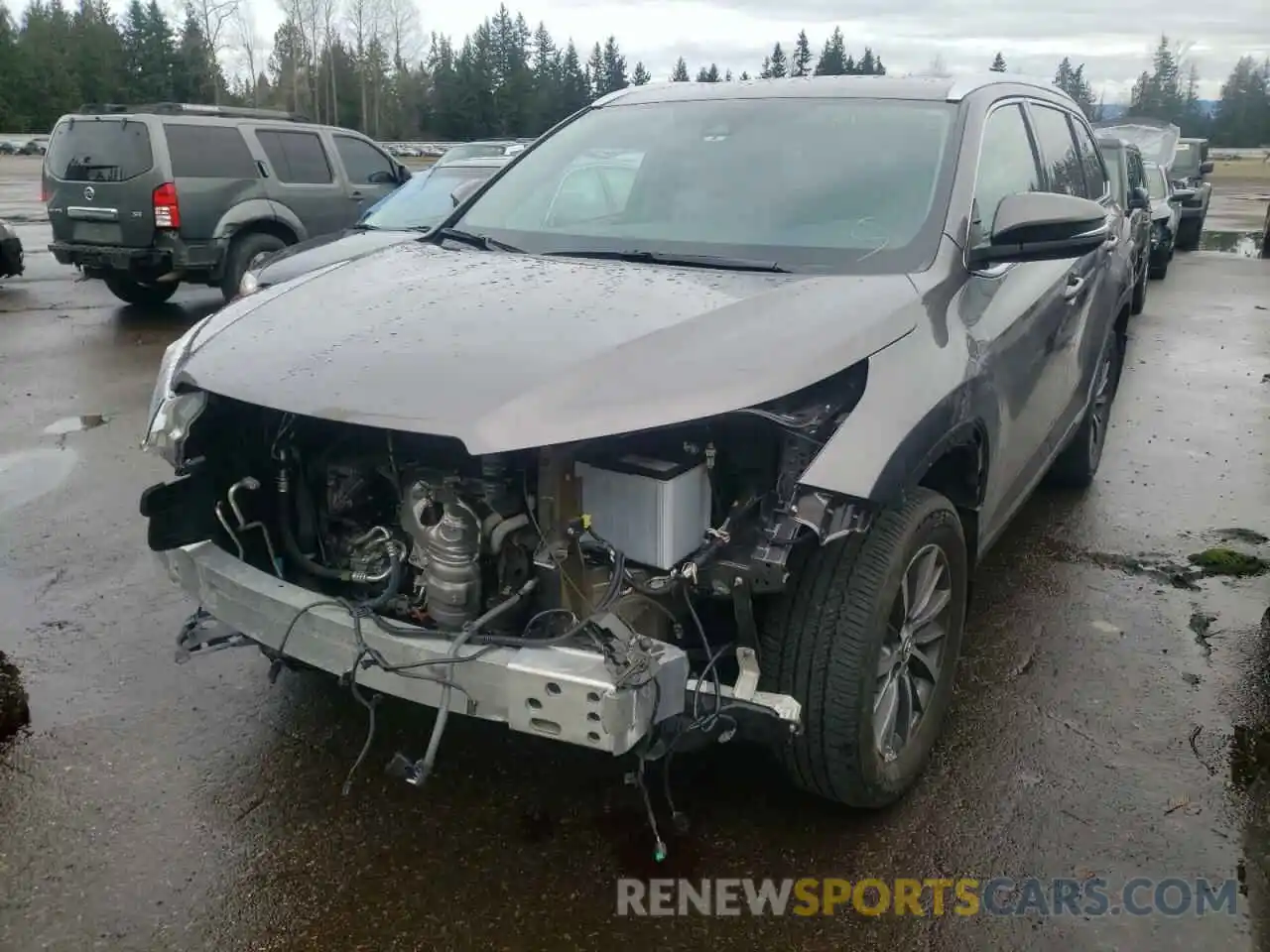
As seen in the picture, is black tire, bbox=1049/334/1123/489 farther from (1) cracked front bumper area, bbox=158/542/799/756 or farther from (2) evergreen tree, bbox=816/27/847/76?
(2) evergreen tree, bbox=816/27/847/76

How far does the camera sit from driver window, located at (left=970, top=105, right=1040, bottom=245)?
3.54 m

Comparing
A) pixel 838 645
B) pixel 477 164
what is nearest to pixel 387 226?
pixel 477 164

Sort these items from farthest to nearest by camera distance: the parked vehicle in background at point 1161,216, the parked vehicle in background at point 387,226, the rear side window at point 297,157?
the parked vehicle in background at point 1161,216 < the rear side window at point 297,157 < the parked vehicle in background at point 387,226

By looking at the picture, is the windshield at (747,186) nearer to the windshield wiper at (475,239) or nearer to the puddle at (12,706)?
the windshield wiper at (475,239)

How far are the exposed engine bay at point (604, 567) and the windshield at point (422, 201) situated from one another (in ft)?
20.7

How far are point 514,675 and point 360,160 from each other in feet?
37.1

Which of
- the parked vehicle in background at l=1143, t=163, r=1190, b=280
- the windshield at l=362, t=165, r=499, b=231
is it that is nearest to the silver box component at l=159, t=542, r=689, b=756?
the windshield at l=362, t=165, r=499, b=231

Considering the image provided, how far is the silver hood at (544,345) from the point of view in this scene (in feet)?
8.10

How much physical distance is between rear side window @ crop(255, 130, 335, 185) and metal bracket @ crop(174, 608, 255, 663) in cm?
932

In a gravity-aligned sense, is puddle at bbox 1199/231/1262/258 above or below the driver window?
below

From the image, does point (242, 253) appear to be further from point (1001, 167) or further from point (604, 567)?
Answer: point (604, 567)

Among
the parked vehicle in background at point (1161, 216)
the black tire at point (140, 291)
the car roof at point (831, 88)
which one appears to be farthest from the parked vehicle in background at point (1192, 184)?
the car roof at point (831, 88)

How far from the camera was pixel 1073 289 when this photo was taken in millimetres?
4359

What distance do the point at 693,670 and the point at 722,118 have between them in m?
2.18
